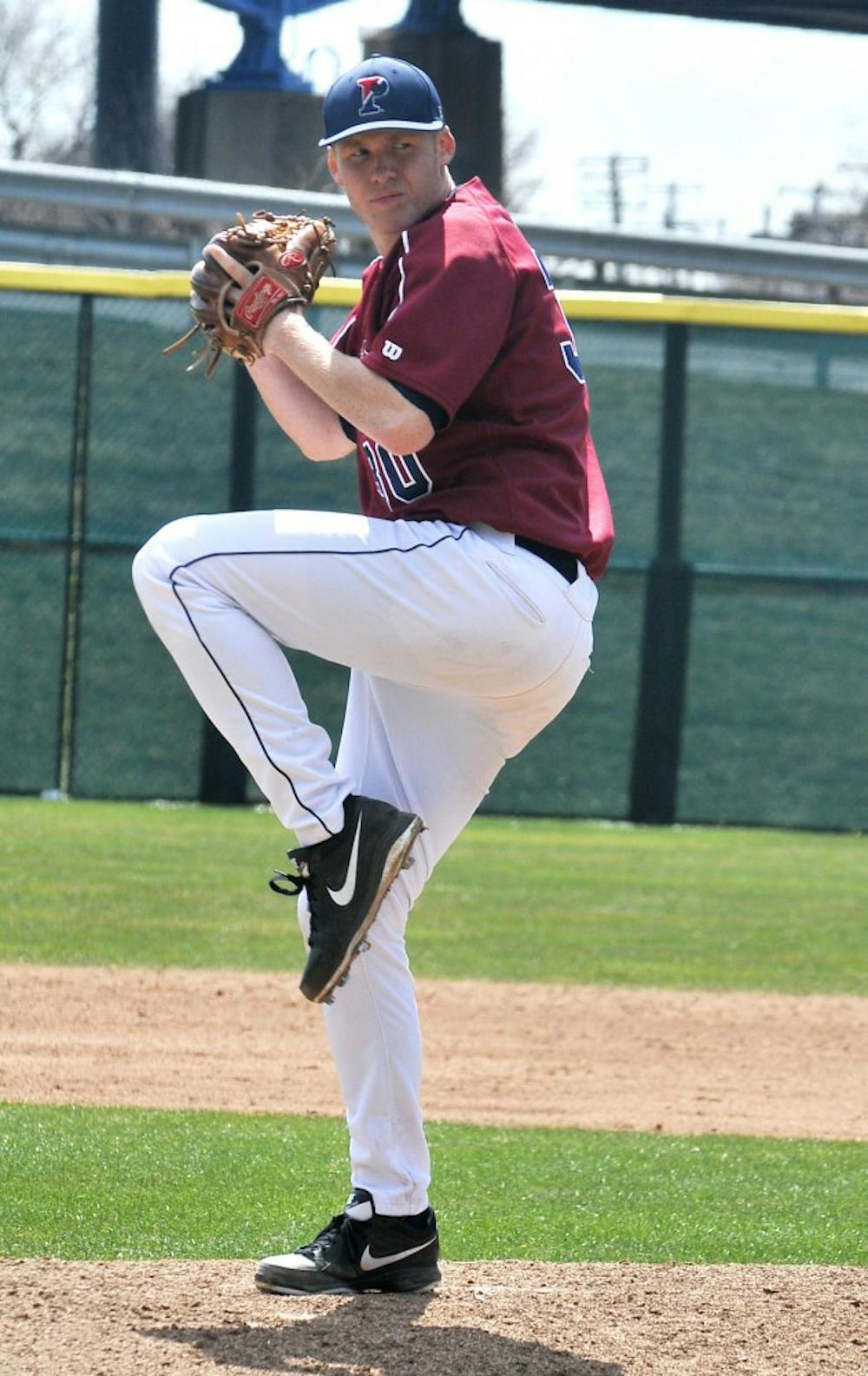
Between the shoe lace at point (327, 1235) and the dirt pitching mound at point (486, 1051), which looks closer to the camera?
the shoe lace at point (327, 1235)

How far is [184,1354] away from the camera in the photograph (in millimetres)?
2789

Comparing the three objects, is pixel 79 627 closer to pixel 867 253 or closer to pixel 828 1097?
pixel 828 1097

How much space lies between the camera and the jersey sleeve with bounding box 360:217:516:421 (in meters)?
2.90

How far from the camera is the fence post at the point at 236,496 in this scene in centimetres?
1070

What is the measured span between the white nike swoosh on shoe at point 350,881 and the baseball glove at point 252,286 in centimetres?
82

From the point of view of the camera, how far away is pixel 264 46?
1997cm

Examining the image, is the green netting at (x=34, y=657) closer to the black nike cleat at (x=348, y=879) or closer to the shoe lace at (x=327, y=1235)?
the shoe lace at (x=327, y=1235)

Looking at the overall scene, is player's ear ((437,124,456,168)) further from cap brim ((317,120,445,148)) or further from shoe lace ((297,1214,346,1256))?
shoe lace ((297,1214,346,1256))

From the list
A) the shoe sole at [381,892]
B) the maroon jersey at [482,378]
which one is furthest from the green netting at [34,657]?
A: the shoe sole at [381,892]

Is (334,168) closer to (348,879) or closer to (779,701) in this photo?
(348,879)

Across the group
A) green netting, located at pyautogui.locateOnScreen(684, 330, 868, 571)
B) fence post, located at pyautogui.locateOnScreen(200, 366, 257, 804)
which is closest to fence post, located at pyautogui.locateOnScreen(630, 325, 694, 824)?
green netting, located at pyautogui.locateOnScreen(684, 330, 868, 571)

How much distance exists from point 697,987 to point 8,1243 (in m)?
3.75

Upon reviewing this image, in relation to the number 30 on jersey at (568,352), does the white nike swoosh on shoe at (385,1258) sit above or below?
below

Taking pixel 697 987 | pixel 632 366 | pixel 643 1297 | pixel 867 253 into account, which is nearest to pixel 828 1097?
pixel 697 987
